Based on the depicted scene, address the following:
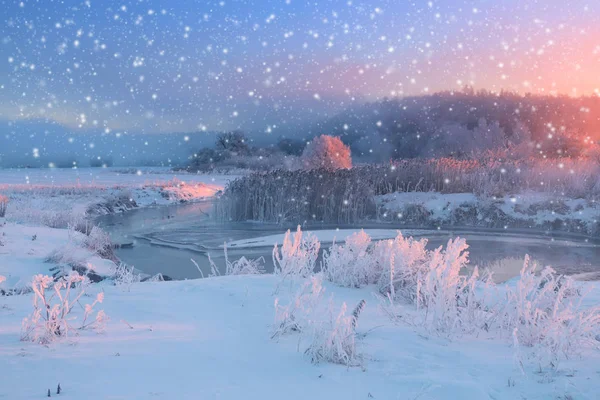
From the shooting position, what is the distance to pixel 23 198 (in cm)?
1925

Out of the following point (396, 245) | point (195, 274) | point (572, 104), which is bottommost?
point (195, 274)

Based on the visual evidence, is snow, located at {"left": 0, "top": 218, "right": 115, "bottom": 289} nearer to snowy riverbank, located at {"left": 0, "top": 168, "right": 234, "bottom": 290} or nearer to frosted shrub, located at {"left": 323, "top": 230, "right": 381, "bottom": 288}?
snowy riverbank, located at {"left": 0, "top": 168, "right": 234, "bottom": 290}

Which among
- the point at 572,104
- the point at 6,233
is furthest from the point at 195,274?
the point at 572,104

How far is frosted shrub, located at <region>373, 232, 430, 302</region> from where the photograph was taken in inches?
225

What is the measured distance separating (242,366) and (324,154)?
77.9 feet

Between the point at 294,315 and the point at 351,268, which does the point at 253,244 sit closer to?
the point at 351,268

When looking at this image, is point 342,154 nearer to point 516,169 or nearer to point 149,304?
point 516,169

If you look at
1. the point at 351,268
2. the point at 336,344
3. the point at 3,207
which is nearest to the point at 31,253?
the point at 351,268

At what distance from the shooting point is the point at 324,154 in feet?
87.4

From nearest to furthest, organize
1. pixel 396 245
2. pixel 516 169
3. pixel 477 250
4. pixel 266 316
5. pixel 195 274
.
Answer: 1. pixel 266 316
2. pixel 396 245
3. pixel 195 274
4. pixel 477 250
5. pixel 516 169

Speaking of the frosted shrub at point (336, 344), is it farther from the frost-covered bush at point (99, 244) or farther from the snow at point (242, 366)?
the frost-covered bush at point (99, 244)

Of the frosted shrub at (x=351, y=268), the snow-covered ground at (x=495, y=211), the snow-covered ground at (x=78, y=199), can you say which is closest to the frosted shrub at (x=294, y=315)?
the frosted shrub at (x=351, y=268)

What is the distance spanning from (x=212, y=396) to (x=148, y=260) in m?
8.96

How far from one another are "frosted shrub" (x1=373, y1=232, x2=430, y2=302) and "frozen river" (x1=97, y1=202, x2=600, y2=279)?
4.33 metres
